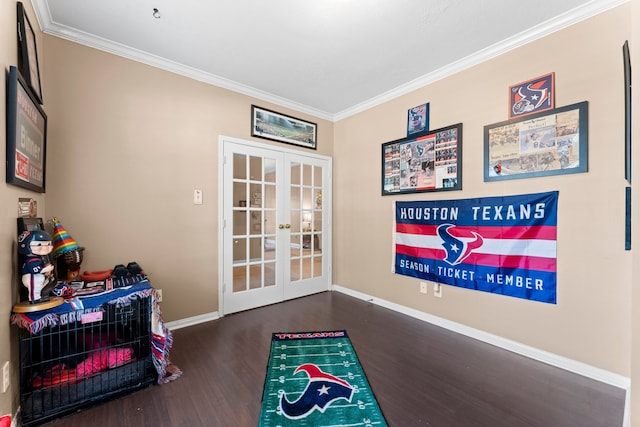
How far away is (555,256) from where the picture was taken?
2.05m

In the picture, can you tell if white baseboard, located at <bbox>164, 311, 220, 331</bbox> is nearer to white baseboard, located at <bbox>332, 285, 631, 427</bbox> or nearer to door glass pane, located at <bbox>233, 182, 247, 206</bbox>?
door glass pane, located at <bbox>233, 182, 247, 206</bbox>

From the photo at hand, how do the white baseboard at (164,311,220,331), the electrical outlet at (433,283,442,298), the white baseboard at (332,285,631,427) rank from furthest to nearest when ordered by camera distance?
the electrical outlet at (433,283,442,298)
the white baseboard at (164,311,220,331)
the white baseboard at (332,285,631,427)

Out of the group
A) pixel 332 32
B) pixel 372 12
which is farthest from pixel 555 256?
pixel 332 32

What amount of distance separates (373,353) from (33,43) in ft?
10.7

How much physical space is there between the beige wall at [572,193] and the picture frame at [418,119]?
2.9 inches

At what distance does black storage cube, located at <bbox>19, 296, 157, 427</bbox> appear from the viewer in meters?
1.49

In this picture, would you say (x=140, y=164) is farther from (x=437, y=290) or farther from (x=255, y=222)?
(x=437, y=290)

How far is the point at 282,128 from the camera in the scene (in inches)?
136

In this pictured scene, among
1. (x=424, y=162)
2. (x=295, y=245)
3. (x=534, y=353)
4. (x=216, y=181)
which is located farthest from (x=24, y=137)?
(x=534, y=353)

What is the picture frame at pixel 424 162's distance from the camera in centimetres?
266

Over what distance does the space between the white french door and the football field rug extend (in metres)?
0.99

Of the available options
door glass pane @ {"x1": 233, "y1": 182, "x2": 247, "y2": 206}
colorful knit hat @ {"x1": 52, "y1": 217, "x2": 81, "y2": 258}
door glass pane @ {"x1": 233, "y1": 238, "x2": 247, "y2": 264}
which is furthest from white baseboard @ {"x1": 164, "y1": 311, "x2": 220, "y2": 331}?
door glass pane @ {"x1": 233, "y1": 182, "x2": 247, "y2": 206}

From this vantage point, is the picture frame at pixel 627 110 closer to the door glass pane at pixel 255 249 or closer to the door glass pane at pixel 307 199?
the door glass pane at pixel 307 199

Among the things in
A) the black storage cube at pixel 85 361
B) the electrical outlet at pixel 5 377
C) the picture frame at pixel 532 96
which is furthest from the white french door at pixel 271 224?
the picture frame at pixel 532 96
